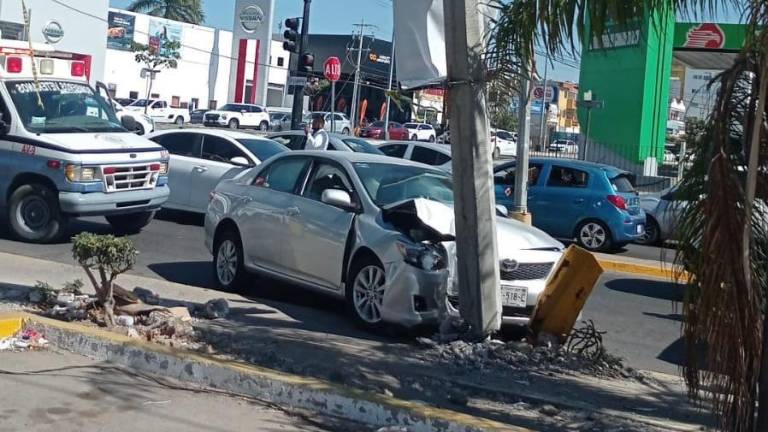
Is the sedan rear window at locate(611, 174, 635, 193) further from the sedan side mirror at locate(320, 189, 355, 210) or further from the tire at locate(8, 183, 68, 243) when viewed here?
the tire at locate(8, 183, 68, 243)

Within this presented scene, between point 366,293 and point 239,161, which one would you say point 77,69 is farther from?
point 366,293

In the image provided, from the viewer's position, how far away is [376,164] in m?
10.5

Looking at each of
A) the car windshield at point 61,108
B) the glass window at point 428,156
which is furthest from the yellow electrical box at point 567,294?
the glass window at point 428,156

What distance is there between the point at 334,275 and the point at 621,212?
8.82 meters

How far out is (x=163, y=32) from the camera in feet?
215

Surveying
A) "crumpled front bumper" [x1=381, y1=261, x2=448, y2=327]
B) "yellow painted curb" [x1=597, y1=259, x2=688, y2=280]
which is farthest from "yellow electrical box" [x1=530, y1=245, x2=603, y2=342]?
"yellow painted curb" [x1=597, y1=259, x2=688, y2=280]

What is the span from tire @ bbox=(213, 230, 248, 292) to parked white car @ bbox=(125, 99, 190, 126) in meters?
46.4

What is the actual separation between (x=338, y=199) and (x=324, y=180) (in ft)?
2.39

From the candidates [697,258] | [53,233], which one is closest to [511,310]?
[697,258]

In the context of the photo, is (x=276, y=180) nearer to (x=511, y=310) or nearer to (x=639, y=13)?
(x=511, y=310)

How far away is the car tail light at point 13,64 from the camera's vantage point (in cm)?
1366

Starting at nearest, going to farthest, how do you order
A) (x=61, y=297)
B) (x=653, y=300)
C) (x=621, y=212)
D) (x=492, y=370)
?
(x=492, y=370), (x=61, y=297), (x=653, y=300), (x=621, y=212)

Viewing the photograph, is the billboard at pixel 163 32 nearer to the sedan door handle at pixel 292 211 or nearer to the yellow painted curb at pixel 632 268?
the yellow painted curb at pixel 632 268

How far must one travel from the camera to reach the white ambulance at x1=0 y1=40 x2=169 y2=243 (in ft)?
43.6
